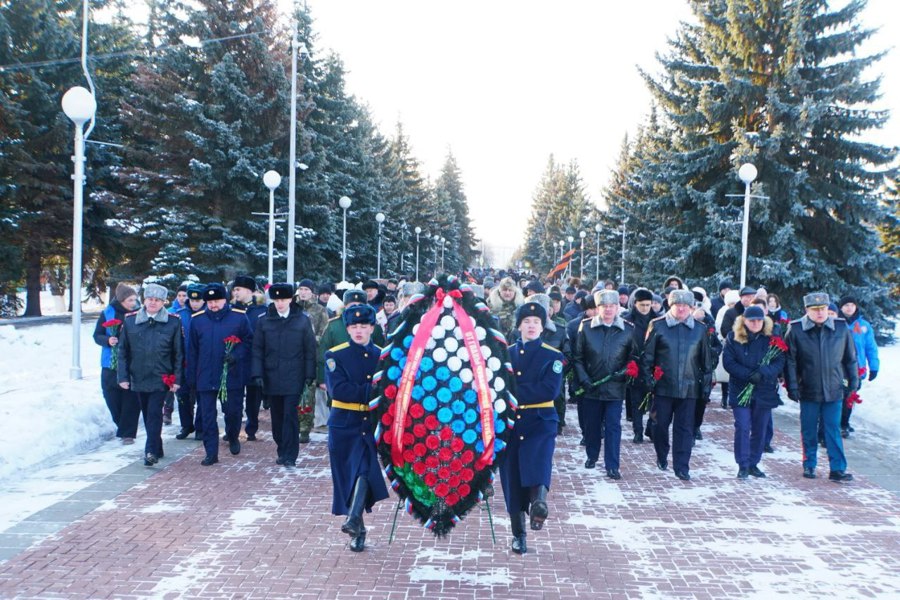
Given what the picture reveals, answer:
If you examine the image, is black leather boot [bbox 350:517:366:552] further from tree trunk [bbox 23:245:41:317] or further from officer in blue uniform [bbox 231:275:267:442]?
tree trunk [bbox 23:245:41:317]

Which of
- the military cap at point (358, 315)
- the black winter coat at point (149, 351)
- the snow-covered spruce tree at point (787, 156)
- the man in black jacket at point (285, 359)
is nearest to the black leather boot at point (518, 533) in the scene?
the military cap at point (358, 315)

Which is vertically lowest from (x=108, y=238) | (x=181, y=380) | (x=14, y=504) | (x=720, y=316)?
(x=14, y=504)

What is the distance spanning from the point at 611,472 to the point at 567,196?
77.2 metres

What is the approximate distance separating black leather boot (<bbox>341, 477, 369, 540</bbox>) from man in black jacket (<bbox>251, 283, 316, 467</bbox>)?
270 cm

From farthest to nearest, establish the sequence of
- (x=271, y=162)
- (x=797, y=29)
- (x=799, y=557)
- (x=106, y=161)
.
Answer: (x=106, y=161) → (x=271, y=162) → (x=797, y=29) → (x=799, y=557)

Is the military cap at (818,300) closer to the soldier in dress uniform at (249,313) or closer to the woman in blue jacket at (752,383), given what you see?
the woman in blue jacket at (752,383)

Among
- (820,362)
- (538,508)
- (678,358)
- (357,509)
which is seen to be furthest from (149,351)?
(820,362)

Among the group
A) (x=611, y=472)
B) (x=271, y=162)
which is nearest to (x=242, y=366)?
(x=611, y=472)

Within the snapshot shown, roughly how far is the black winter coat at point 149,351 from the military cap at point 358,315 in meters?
3.24

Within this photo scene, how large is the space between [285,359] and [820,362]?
5.66 meters

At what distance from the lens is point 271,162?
23328 mm

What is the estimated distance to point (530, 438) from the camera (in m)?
5.43

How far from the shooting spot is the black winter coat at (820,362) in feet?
24.8

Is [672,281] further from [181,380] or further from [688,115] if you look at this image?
[688,115]
